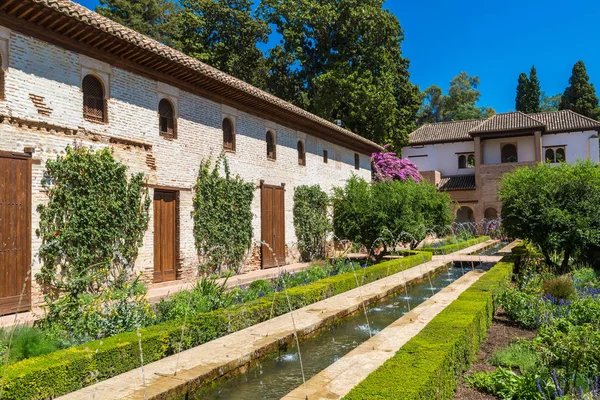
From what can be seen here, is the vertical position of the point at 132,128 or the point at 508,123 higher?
the point at 508,123

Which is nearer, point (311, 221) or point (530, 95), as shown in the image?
point (311, 221)

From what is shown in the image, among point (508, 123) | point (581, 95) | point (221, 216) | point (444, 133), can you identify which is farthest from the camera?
point (581, 95)

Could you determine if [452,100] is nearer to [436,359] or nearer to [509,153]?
[509,153]

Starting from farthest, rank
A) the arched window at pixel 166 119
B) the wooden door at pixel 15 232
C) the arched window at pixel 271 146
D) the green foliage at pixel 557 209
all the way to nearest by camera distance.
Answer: the arched window at pixel 271 146 < the arched window at pixel 166 119 < the green foliage at pixel 557 209 < the wooden door at pixel 15 232

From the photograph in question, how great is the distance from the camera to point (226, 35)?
94.9 ft

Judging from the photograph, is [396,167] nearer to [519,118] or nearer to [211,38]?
[519,118]

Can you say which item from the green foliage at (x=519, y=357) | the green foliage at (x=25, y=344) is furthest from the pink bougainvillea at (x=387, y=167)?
the green foliage at (x=25, y=344)

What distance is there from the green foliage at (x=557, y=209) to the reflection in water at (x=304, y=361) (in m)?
3.88

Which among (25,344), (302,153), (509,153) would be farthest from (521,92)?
(25,344)

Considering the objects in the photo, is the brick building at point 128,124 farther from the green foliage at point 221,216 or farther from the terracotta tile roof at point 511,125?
the terracotta tile roof at point 511,125

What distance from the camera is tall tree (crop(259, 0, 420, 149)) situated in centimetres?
2570

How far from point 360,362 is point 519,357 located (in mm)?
1715

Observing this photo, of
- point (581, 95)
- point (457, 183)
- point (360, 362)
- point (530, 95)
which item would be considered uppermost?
point (530, 95)

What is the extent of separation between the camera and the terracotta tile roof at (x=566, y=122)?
31484mm
